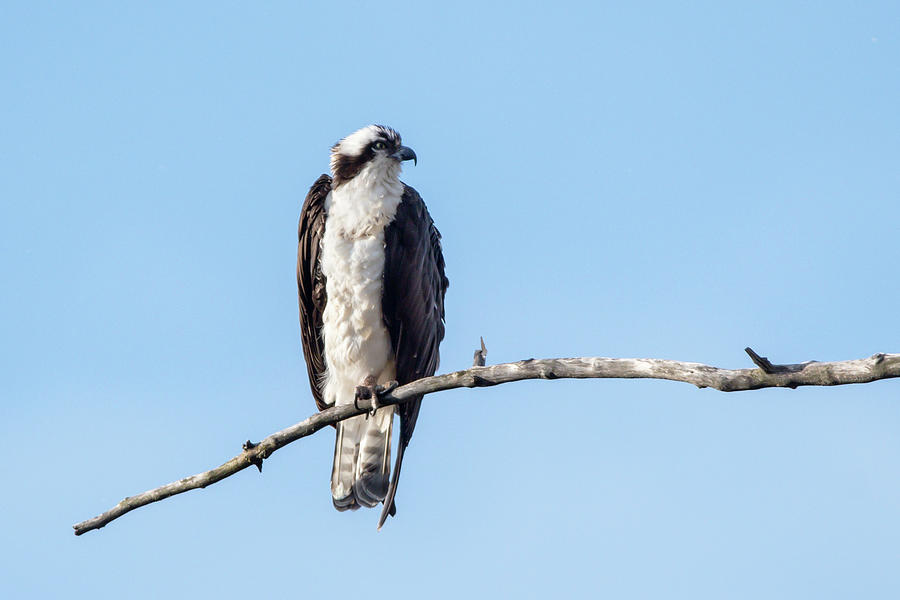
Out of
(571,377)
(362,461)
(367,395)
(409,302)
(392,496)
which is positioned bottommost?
(392,496)

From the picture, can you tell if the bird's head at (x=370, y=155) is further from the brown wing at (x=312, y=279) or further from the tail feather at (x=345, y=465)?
the tail feather at (x=345, y=465)

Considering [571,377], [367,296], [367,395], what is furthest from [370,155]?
Result: [571,377]

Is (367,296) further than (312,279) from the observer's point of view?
No

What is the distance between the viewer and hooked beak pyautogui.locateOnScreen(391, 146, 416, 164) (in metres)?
7.13

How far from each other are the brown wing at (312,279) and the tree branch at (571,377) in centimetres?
122

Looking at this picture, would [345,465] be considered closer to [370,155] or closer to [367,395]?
[367,395]

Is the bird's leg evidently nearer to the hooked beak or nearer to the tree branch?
the tree branch

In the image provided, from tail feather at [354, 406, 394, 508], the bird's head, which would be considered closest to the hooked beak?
the bird's head

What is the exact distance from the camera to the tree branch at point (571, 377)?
366 cm

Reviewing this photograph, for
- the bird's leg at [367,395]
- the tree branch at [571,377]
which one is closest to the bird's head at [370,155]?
the bird's leg at [367,395]

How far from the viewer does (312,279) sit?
6.91 meters

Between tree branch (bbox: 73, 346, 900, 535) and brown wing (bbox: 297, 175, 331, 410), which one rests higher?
brown wing (bbox: 297, 175, 331, 410)

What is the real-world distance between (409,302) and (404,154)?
1144 millimetres

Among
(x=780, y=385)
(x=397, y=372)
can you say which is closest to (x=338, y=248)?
(x=397, y=372)
